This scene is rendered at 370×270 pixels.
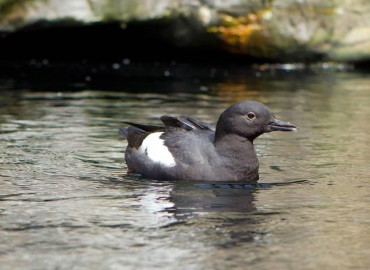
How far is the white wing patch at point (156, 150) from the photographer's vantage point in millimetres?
8070

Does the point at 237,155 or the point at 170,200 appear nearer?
the point at 170,200

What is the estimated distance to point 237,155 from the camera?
317 inches

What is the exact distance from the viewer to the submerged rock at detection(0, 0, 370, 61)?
52.2 feet

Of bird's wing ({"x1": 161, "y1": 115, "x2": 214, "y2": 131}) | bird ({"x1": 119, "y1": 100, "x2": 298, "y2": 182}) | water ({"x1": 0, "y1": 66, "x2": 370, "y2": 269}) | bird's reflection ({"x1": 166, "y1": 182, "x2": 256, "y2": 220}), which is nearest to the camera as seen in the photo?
water ({"x1": 0, "y1": 66, "x2": 370, "y2": 269})

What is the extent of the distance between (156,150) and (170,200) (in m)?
0.91

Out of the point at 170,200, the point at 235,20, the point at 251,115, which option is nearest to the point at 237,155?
the point at 251,115

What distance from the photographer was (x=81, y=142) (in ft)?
32.7

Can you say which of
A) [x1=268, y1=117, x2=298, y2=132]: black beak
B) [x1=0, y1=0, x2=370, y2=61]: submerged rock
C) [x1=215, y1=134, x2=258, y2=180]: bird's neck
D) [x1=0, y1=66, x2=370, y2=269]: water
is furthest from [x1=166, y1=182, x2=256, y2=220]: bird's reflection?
[x1=0, y1=0, x2=370, y2=61]: submerged rock

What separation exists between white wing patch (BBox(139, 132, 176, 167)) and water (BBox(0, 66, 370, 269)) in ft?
0.64

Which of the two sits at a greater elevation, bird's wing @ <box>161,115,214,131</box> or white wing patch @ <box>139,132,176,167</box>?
bird's wing @ <box>161,115,214,131</box>

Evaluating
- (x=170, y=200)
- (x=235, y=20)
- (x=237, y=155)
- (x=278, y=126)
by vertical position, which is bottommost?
(x=170, y=200)

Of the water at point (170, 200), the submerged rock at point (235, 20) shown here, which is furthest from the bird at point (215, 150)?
the submerged rock at point (235, 20)

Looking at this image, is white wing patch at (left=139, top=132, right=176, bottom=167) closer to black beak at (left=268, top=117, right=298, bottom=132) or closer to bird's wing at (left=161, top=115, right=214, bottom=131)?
bird's wing at (left=161, top=115, right=214, bottom=131)

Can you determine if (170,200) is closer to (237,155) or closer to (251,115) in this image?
(237,155)
